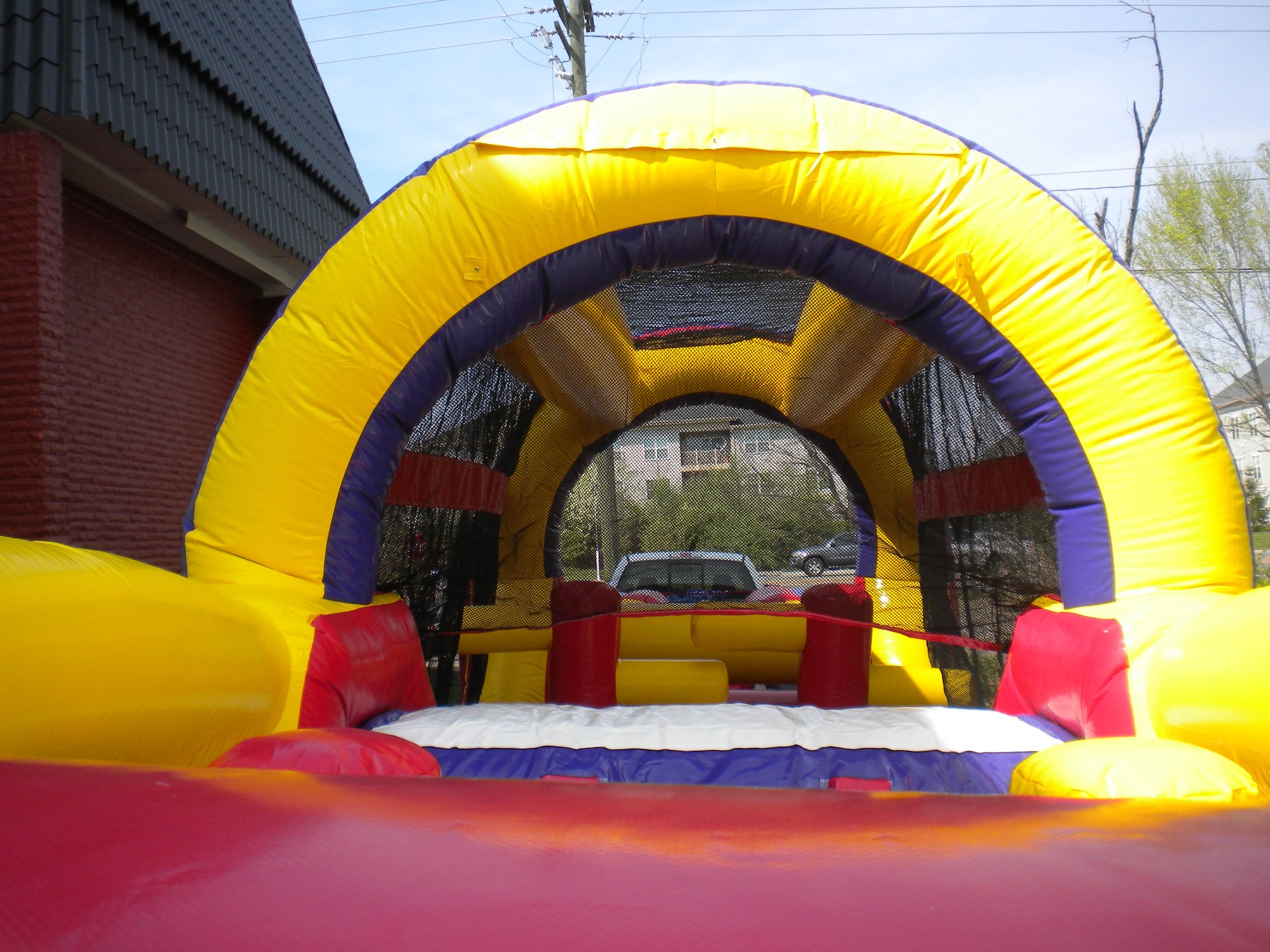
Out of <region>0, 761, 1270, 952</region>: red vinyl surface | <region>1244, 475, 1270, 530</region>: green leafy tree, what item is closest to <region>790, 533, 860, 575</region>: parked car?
<region>0, 761, 1270, 952</region>: red vinyl surface

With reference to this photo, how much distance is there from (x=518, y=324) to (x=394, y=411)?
0.41 metres

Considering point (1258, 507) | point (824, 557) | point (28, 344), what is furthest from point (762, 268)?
point (1258, 507)

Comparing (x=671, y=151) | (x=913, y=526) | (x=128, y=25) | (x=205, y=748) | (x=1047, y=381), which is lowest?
(x=205, y=748)

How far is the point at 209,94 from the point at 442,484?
12.2ft

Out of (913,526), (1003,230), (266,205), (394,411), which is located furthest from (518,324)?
(266,205)

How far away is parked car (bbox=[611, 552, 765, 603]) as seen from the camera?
3572 mm

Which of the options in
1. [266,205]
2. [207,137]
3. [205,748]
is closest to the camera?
[205,748]

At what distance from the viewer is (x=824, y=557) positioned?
141 inches

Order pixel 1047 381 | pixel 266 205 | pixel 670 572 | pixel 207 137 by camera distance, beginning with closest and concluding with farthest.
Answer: pixel 1047 381 → pixel 670 572 → pixel 207 137 → pixel 266 205

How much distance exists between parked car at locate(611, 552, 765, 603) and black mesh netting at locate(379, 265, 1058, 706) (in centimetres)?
2

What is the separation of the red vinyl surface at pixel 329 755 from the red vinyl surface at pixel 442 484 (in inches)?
46.9

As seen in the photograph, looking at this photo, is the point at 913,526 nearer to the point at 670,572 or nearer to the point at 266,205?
the point at 670,572

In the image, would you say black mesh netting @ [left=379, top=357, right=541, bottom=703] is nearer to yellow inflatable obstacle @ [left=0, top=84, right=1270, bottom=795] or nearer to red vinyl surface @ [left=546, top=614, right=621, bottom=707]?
red vinyl surface @ [left=546, top=614, right=621, bottom=707]

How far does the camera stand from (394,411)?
2.24m
